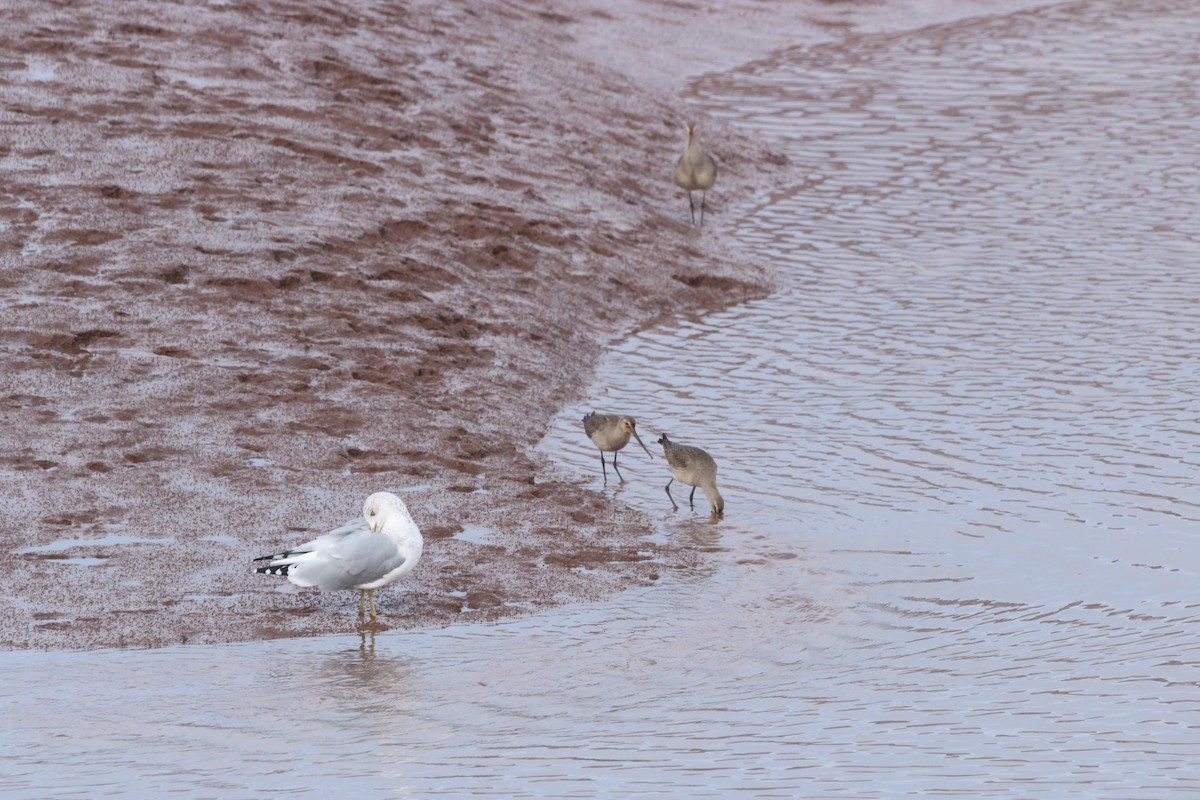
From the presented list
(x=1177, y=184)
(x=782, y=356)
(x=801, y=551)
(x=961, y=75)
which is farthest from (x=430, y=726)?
(x=961, y=75)

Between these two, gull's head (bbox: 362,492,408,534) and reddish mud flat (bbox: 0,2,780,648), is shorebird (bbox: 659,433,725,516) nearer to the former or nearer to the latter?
reddish mud flat (bbox: 0,2,780,648)

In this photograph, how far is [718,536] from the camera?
31.3 feet

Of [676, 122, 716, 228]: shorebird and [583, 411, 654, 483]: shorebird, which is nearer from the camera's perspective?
[583, 411, 654, 483]: shorebird

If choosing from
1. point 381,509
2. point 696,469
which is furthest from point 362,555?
point 696,469

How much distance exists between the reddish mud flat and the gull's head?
0.47m

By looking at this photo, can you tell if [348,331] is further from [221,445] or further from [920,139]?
[920,139]

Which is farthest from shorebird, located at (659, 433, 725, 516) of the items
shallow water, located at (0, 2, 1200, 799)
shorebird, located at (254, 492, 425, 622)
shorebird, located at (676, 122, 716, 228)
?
shorebird, located at (676, 122, 716, 228)

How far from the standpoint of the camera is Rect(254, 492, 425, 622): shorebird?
7.86m

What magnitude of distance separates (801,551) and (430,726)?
9.34 ft

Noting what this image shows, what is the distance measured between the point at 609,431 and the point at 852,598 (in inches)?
87.1

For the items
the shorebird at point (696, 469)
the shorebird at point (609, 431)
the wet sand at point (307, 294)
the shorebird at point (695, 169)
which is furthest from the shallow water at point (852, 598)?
the shorebird at point (695, 169)

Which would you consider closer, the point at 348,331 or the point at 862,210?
the point at 348,331

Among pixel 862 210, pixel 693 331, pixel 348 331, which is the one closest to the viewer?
pixel 348 331

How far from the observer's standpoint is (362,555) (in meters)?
7.86
